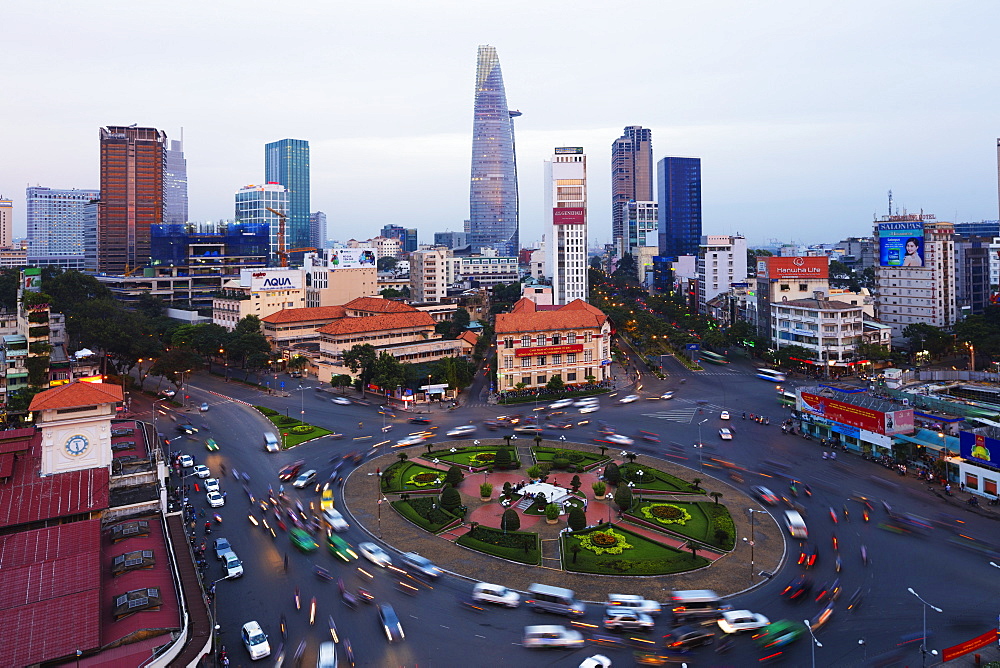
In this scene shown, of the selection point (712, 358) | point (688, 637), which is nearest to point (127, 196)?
point (712, 358)

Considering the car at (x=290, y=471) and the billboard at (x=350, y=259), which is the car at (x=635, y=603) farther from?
the billboard at (x=350, y=259)

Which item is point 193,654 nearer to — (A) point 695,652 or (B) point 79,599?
(B) point 79,599

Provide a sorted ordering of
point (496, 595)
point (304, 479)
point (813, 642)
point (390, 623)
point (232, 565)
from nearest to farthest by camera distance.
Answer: point (813, 642), point (390, 623), point (496, 595), point (232, 565), point (304, 479)

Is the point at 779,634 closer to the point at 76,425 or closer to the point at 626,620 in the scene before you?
the point at 626,620

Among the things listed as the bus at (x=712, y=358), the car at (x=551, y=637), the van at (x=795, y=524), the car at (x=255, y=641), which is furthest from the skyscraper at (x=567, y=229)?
the car at (x=255, y=641)

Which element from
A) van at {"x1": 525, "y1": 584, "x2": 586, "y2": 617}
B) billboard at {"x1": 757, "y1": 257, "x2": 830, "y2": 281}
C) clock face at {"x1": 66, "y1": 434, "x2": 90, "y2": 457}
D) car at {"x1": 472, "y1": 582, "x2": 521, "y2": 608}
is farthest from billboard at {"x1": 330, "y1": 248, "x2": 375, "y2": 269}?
van at {"x1": 525, "y1": 584, "x2": 586, "y2": 617}

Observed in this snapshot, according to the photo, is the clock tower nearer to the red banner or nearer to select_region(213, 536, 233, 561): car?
select_region(213, 536, 233, 561): car

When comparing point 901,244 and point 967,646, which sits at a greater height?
point 901,244

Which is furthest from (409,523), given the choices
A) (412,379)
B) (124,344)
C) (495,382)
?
(124,344)
